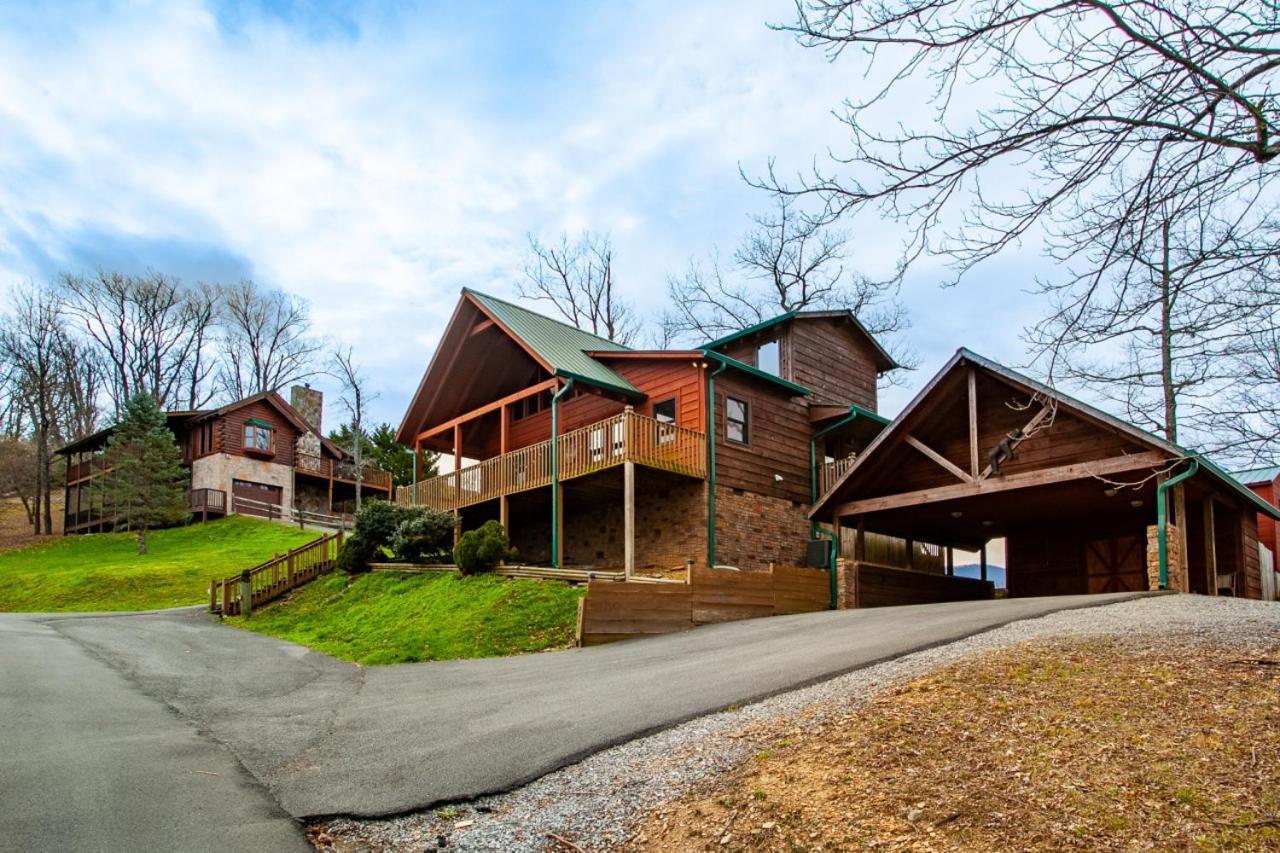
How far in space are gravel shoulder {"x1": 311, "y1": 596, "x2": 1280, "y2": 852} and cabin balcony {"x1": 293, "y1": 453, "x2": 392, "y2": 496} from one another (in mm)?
41302

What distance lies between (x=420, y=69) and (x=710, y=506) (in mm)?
13461

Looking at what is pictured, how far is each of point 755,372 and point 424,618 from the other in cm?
982

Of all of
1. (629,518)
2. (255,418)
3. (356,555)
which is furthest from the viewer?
(255,418)

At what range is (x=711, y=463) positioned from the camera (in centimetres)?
2172

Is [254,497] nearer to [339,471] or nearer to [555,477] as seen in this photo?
[339,471]

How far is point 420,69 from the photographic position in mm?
9891

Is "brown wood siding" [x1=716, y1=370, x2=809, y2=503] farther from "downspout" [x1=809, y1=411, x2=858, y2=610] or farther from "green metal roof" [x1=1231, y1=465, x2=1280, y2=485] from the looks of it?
"green metal roof" [x1=1231, y1=465, x2=1280, y2=485]

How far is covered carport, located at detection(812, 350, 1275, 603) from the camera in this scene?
50.4 feet

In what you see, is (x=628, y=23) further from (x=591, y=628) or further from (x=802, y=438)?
(x=802, y=438)

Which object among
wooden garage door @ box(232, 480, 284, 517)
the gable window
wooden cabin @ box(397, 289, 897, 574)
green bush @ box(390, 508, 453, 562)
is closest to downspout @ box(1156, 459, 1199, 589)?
wooden cabin @ box(397, 289, 897, 574)

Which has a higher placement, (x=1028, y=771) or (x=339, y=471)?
(x=339, y=471)

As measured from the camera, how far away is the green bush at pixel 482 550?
20438mm

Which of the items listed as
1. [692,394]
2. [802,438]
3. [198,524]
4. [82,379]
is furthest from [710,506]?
[82,379]

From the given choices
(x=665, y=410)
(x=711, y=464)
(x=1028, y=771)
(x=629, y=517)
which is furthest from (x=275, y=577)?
Result: (x=1028, y=771)
